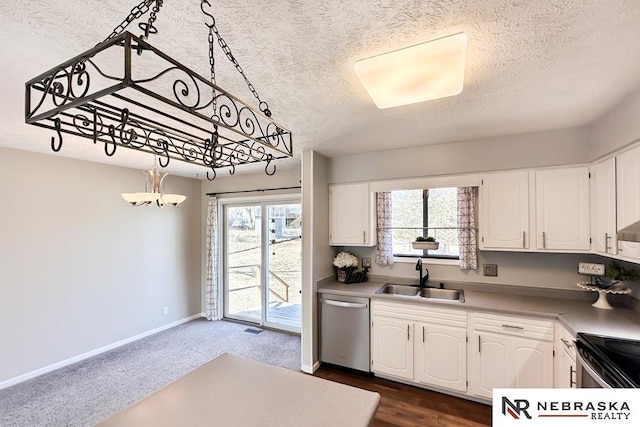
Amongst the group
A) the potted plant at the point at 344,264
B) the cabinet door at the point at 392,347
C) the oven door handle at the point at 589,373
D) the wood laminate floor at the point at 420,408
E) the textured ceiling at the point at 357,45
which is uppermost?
the textured ceiling at the point at 357,45

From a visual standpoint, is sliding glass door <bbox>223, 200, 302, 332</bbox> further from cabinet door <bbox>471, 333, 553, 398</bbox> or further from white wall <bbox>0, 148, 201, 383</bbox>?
cabinet door <bbox>471, 333, 553, 398</bbox>

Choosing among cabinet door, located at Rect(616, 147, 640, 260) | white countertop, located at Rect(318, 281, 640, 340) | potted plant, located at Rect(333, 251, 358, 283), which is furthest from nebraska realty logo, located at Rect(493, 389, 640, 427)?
potted plant, located at Rect(333, 251, 358, 283)

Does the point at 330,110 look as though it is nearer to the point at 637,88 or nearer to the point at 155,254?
the point at 637,88

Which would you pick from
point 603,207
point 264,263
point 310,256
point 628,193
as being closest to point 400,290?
point 310,256

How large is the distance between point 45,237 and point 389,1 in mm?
4089

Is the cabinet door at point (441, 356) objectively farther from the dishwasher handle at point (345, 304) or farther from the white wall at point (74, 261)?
the white wall at point (74, 261)

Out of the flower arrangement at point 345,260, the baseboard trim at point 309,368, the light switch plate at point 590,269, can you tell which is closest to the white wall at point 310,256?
the baseboard trim at point 309,368

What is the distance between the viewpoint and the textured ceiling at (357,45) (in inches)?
43.8

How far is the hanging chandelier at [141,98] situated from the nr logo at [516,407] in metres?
1.70

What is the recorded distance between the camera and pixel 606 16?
1161 mm

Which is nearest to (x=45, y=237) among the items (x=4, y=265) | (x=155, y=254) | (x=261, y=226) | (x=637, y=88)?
(x=4, y=265)

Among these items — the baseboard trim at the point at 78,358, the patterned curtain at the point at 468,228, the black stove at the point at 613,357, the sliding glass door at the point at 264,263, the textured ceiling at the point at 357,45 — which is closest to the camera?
the textured ceiling at the point at 357,45

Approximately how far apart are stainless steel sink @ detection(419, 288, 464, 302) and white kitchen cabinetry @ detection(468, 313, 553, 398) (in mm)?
464

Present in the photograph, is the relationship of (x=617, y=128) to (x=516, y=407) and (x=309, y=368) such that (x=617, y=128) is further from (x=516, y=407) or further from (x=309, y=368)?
(x=309, y=368)
